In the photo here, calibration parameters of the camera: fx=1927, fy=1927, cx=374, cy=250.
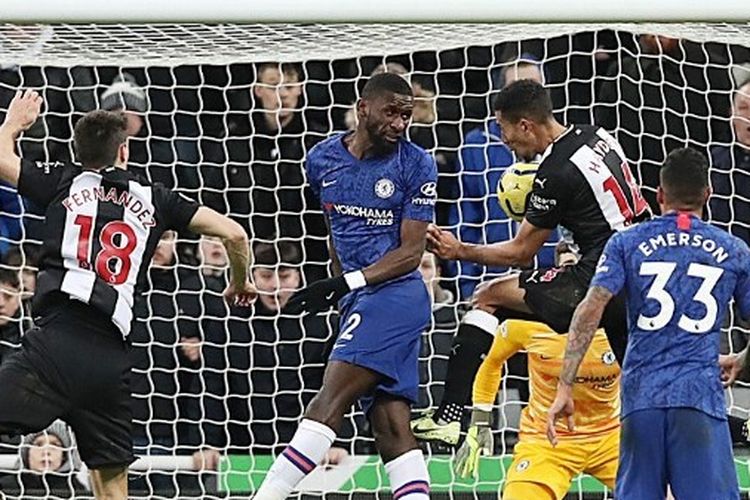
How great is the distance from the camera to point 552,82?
988cm

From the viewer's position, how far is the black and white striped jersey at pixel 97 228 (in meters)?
7.22

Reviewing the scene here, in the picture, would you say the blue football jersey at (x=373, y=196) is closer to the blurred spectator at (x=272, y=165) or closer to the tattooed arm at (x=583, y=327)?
the tattooed arm at (x=583, y=327)

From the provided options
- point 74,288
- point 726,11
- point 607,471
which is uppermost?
point 726,11

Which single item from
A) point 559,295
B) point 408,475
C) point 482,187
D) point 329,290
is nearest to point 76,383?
point 329,290

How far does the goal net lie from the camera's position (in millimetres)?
9648

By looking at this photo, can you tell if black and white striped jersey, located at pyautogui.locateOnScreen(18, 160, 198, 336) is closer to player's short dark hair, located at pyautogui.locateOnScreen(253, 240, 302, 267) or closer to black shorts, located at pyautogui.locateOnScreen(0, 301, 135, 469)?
black shorts, located at pyautogui.locateOnScreen(0, 301, 135, 469)

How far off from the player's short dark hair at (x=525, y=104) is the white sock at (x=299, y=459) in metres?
1.43

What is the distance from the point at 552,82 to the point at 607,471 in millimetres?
2601

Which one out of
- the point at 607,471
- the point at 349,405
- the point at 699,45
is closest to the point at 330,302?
the point at 349,405

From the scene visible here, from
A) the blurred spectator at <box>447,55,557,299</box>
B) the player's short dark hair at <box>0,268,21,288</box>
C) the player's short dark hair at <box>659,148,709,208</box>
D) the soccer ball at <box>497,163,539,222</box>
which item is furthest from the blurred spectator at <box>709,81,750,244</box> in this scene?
the player's short dark hair at <box>0,268,21,288</box>

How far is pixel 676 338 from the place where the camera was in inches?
259

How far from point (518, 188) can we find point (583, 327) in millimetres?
1245

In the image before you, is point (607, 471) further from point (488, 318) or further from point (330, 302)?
point (330, 302)

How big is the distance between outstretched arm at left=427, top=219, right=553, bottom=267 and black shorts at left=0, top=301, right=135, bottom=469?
126cm
